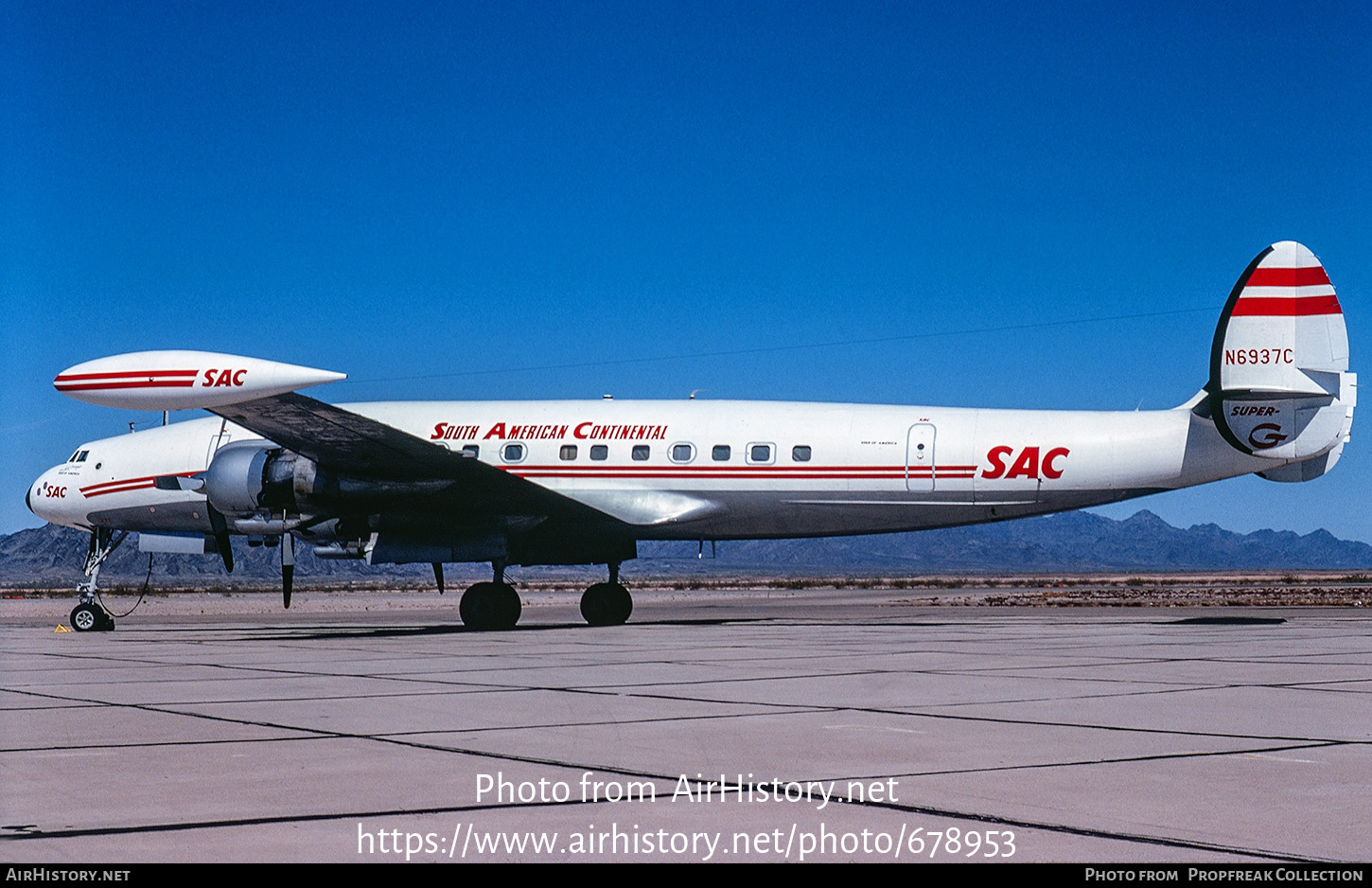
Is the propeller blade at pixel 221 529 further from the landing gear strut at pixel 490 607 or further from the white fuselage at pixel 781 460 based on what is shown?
the landing gear strut at pixel 490 607

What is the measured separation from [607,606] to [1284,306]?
502 inches

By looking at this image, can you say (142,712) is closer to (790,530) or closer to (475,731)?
(475,731)

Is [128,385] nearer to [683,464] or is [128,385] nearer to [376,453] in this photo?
[376,453]

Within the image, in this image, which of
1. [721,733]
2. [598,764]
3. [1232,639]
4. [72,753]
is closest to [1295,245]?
[1232,639]

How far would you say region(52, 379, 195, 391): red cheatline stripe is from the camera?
1850 centimetres

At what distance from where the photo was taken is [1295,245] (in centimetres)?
2188

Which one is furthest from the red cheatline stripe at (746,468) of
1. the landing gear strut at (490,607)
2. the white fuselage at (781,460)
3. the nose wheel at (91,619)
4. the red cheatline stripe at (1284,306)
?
the nose wheel at (91,619)

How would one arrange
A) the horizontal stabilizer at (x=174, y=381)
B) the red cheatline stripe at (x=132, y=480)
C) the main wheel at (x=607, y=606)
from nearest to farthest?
the horizontal stabilizer at (x=174, y=381)
the main wheel at (x=607, y=606)
the red cheatline stripe at (x=132, y=480)

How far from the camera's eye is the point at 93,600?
2555 centimetres

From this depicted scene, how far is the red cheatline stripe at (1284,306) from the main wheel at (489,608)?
1289 centimetres

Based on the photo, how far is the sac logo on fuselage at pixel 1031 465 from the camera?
2291 centimetres

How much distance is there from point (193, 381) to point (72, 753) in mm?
11207

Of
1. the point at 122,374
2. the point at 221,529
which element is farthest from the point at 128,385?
the point at 221,529

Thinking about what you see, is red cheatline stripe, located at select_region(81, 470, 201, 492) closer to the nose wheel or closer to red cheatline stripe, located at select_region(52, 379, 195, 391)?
the nose wheel
